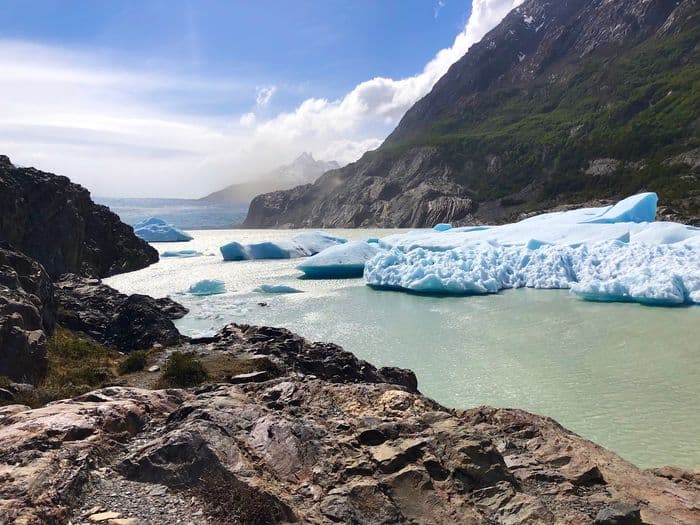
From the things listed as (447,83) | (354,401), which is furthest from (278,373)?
(447,83)

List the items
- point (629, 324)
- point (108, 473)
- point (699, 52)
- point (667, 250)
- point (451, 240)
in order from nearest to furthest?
point (108, 473) → point (629, 324) → point (667, 250) → point (451, 240) → point (699, 52)

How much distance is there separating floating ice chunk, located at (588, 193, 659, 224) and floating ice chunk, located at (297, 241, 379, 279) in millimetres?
13443

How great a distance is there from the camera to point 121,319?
1591cm

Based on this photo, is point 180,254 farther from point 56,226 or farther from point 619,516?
point 619,516

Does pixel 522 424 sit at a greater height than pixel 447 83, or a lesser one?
lesser

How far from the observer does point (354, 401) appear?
5.31 metres

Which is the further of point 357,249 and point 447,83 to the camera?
point 447,83

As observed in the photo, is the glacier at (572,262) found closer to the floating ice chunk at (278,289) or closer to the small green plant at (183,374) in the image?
the floating ice chunk at (278,289)

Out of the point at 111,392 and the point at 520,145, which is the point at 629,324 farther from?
the point at 520,145

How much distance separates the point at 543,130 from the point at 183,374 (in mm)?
90067

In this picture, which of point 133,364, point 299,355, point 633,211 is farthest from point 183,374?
point 633,211

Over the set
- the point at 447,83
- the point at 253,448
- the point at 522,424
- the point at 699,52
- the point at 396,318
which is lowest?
the point at 396,318

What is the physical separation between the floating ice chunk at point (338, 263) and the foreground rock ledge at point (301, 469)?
909 inches

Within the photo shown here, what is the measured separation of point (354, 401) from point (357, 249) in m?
24.3
